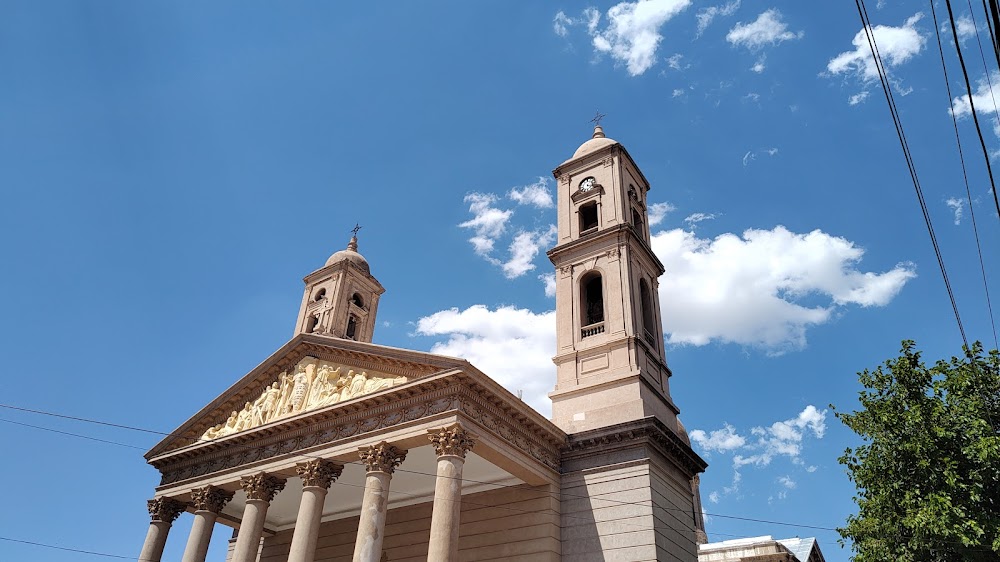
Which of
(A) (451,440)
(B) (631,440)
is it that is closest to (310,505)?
(A) (451,440)

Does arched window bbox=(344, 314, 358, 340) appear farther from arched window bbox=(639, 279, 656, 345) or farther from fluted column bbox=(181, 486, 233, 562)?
arched window bbox=(639, 279, 656, 345)

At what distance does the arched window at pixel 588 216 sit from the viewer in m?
29.5

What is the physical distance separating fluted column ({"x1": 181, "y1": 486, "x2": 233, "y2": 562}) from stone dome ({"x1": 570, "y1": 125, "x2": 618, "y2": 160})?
1986 cm

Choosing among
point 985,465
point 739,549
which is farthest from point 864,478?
point 739,549

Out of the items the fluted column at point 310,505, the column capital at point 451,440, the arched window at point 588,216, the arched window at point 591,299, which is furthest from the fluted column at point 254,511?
the arched window at point 588,216

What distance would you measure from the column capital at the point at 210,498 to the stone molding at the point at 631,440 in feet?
39.7

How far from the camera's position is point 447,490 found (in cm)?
1858

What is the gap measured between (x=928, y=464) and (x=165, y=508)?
25.0 meters

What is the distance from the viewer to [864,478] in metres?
20.7

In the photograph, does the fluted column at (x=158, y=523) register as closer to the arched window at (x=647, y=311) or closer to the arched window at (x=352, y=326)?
the arched window at (x=352, y=326)

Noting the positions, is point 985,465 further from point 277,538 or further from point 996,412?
point 277,538

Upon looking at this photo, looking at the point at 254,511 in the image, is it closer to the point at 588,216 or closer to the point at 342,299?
the point at 342,299

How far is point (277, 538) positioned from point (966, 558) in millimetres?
24279

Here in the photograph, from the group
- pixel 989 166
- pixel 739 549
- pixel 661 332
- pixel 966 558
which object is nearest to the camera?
pixel 989 166
